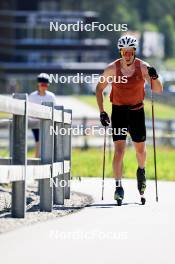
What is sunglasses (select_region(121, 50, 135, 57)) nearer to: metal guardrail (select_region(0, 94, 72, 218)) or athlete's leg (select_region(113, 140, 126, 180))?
metal guardrail (select_region(0, 94, 72, 218))

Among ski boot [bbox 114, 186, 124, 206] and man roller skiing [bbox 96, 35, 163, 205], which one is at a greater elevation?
man roller skiing [bbox 96, 35, 163, 205]

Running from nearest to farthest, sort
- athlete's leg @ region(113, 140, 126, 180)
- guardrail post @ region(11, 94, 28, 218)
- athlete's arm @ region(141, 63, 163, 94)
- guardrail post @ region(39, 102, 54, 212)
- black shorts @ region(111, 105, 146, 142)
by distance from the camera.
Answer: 1. guardrail post @ region(11, 94, 28, 218)
2. guardrail post @ region(39, 102, 54, 212)
3. athlete's arm @ region(141, 63, 163, 94)
4. black shorts @ region(111, 105, 146, 142)
5. athlete's leg @ region(113, 140, 126, 180)

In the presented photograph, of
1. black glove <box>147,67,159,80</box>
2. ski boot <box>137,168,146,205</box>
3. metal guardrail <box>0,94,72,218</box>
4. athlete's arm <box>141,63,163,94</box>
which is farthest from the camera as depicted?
ski boot <box>137,168,146,205</box>

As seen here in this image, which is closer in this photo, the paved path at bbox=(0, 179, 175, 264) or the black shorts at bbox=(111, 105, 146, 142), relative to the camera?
the paved path at bbox=(0, 179, 175, 264)

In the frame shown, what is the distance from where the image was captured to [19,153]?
1013 centimetres

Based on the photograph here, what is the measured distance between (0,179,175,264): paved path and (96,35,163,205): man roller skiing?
1.68ft

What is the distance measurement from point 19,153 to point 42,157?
1214 mm

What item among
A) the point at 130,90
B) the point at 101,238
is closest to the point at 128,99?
the point at 130,90

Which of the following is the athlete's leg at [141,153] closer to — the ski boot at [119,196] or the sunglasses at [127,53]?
the ski boot at [119,196]

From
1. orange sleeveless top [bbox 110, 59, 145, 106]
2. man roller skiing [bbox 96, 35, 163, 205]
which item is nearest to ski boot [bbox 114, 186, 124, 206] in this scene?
man roller skiing [bbox 96, 35, 163, 205]

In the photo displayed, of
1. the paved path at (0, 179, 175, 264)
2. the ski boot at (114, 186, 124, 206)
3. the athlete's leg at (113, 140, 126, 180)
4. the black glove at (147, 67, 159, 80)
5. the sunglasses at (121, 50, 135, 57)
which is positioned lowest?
the paved path at (0, 179, 175, 264)

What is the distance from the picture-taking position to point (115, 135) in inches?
498

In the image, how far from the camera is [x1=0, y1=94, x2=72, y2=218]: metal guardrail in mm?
9789

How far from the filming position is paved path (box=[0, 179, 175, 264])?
25.2ft
